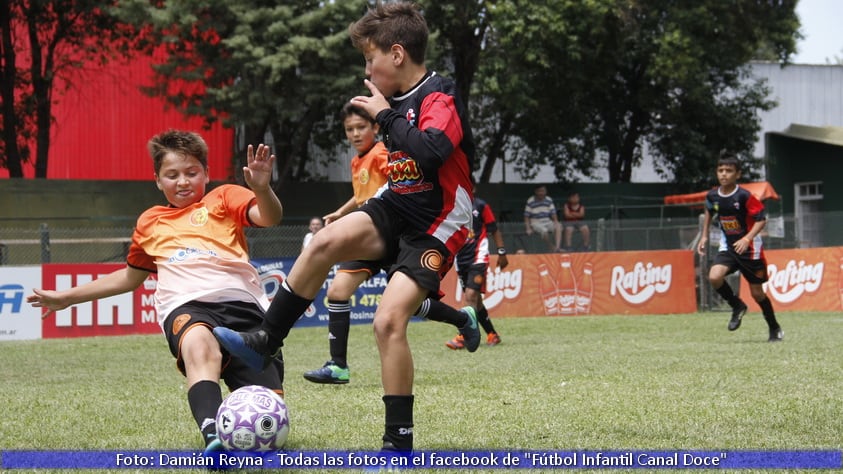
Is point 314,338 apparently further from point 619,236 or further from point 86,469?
point 86,469

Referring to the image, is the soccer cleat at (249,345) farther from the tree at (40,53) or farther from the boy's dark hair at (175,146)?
the tree at (40,53)

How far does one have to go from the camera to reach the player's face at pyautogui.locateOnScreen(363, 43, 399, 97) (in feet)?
15.3

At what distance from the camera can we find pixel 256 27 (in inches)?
883

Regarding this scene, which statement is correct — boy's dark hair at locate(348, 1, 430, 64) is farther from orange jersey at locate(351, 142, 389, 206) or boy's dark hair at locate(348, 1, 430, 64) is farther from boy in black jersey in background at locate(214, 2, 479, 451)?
orange jersey at locate(351, 142, 389, 206)

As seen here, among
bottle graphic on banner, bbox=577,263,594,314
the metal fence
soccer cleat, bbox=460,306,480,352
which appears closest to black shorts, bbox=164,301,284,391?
soccer cleat, bbox=460,306,480,352

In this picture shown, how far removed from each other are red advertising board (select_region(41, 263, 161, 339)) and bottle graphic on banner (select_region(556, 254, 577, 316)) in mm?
7420

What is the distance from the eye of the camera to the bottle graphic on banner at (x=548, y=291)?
63.0 ft

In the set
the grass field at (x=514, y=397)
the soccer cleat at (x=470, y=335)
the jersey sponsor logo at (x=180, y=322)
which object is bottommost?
the grass field at (x=514, y=397)

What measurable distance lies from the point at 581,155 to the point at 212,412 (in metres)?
29.5

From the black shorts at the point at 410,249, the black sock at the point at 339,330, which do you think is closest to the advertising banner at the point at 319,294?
the black sock at the point at 339,330

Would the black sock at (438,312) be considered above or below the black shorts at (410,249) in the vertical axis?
below

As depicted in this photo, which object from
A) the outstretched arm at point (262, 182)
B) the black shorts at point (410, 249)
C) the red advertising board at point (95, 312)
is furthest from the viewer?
the red advertising board at point (95, 312)

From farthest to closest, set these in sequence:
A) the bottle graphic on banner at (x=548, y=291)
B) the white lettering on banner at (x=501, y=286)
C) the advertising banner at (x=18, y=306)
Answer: the bottle graphic on banner at (x=548, y=291) < the white lettering on banner at (x=501, y=286) < the advertising banner at (x=18, y=306)

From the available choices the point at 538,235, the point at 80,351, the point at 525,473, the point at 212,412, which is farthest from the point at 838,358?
the point at 538,235
